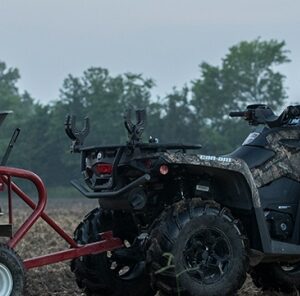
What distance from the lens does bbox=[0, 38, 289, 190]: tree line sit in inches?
2739

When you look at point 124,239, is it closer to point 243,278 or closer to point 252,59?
point 243,278

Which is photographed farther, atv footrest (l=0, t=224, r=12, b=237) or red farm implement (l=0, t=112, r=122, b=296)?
atv footrest (l=0, t=224, r=12, b=237)

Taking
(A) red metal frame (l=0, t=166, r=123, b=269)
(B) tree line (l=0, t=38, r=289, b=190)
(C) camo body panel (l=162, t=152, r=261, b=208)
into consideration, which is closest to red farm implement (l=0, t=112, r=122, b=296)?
(A) red metal frame (l=0, t=166, r=123, b=269)

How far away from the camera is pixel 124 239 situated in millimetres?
8016

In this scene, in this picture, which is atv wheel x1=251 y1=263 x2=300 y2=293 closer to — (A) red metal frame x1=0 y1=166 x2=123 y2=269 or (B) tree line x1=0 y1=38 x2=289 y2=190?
(A) red metal frame x1=0 y1=166 x2=123 y2=269

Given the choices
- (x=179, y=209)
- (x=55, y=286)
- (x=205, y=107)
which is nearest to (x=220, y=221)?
(x=179, y=209)

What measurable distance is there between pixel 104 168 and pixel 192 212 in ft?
2.80

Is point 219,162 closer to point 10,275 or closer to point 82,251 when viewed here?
point 82,251

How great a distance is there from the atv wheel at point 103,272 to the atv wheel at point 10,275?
1.29m

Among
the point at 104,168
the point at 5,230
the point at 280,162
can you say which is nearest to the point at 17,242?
the point at 5,230

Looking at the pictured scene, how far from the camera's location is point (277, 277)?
8.36m

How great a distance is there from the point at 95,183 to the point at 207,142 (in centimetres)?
6332

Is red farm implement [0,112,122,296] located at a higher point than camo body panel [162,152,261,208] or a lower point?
lower

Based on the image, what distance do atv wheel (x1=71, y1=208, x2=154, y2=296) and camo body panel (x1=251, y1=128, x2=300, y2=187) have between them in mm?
1373
